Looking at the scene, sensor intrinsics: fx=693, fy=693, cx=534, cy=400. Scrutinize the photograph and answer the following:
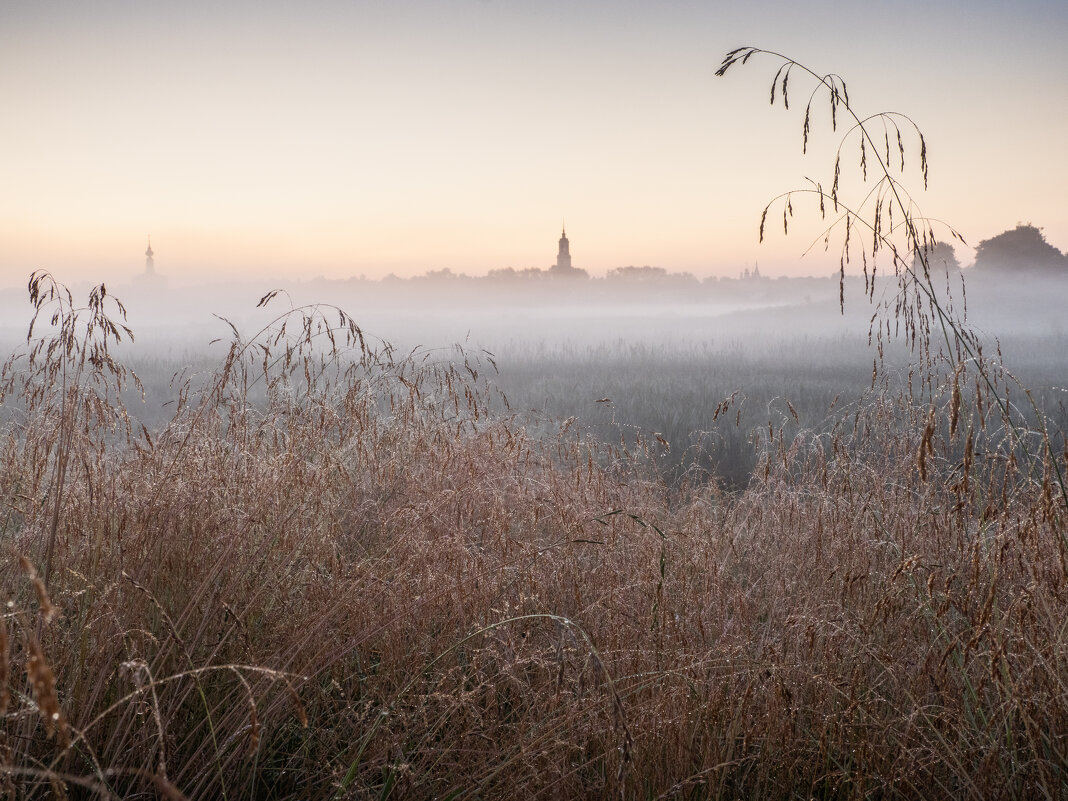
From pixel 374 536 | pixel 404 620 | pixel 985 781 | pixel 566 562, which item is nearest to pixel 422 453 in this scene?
pixel 374 536

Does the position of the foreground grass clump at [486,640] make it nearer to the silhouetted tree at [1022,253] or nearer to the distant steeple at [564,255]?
the silhouetted tree at [1022,253]

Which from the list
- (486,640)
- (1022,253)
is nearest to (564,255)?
(1022,253)

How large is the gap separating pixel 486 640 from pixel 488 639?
16 mm

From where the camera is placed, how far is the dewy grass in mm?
1689

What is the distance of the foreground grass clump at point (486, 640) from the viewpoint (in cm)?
169

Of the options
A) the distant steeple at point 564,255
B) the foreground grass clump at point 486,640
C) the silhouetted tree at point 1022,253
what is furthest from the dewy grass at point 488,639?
the distant steeple at point 564,255

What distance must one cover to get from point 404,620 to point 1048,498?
188 centimetres

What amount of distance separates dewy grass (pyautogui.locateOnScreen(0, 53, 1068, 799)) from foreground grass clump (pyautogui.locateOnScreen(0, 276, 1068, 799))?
0.02 m

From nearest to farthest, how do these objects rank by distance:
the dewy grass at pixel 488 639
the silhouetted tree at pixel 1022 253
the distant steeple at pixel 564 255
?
the dewy grass at pixel 488 639 → the silhouetted tree at pixel 1022 253 → the distant steeple at pixel 564 255

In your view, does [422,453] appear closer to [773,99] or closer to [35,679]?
[773,99]

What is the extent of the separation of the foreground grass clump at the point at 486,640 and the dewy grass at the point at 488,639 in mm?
19

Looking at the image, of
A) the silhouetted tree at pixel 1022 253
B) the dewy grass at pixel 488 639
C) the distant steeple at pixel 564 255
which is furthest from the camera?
the distant steeple at pixel 564 255

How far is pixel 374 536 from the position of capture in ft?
11.8

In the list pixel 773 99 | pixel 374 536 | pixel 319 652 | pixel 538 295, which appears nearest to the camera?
pixel 319 652
